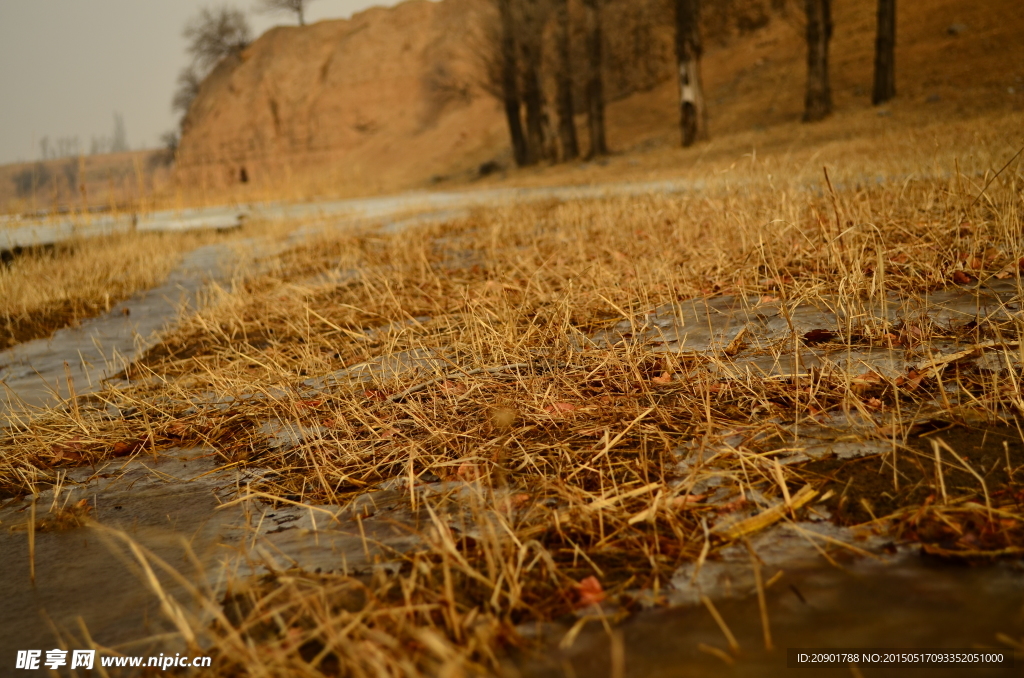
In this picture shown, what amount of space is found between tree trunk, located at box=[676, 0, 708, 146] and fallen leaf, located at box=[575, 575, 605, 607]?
1714 cm

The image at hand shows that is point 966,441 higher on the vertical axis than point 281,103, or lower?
lower

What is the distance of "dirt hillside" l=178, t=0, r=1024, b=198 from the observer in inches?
687

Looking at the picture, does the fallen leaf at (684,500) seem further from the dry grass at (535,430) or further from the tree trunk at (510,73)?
the tree trunk at (510,73)

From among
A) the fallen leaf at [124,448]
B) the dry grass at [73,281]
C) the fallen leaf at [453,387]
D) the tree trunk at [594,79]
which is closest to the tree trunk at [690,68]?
the tree trunk at [594,79]

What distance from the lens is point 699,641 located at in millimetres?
1115

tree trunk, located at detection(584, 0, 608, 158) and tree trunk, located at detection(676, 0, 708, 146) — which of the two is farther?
tree trunk, located at detection(584, 0, 608, 158)

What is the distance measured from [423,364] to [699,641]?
1726 millimetres

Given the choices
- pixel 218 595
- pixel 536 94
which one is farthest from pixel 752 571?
pixel 536 94

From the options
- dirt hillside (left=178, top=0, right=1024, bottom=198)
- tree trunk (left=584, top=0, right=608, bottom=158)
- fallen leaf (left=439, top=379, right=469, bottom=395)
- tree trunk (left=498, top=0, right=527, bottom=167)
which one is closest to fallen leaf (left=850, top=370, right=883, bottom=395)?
fallen leaf (left=439, top=379, right=469, bottom=395)

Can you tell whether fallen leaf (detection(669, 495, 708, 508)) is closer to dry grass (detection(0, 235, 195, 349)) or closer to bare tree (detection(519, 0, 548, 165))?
dry grass (detection(0, 235, 195, 349))

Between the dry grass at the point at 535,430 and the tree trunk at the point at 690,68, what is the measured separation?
13.8 m

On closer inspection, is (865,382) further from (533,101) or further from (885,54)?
(533,101)

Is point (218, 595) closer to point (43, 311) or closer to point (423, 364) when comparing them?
point (423, 364)

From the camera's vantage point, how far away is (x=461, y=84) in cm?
3859
